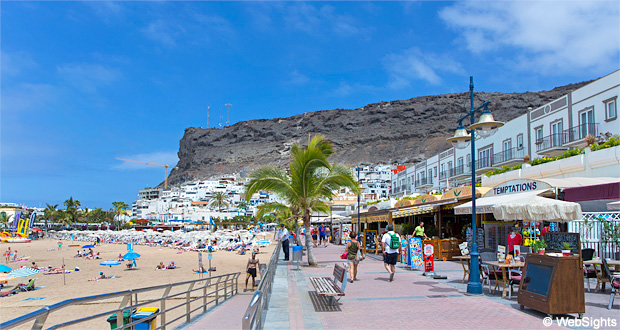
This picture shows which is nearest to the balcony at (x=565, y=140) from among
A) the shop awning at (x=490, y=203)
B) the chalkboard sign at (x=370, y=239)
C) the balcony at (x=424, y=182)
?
the chalkboard sign at (x=370, y=239)

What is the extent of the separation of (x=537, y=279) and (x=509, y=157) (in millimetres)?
29078

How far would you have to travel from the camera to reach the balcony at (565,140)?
25750 millimetres

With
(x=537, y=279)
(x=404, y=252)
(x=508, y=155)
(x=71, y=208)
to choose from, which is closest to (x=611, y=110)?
(x=508, y=155)

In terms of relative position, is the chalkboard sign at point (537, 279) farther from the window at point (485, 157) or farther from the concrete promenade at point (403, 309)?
the window at point (485, 157)

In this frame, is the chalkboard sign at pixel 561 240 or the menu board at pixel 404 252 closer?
the chalkboard sign at pixel 561 240

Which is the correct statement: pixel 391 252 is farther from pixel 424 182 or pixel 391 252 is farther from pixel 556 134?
pixel 424 182

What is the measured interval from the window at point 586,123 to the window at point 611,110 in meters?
1.07

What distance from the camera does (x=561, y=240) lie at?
10.3 m

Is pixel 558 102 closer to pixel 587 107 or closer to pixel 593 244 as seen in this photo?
pixel 587 107

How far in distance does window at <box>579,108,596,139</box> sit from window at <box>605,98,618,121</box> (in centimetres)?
107

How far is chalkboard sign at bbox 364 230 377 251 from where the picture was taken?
74.9 ft

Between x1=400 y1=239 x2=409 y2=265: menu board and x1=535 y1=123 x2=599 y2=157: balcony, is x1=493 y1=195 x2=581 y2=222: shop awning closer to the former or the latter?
x1=400 y1=239 x2=409 y2=265: menu board

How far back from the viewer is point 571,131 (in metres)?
27.1

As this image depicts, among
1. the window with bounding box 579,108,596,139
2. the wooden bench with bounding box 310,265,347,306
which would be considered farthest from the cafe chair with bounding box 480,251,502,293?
the window with bounding box 579,108,596,139
